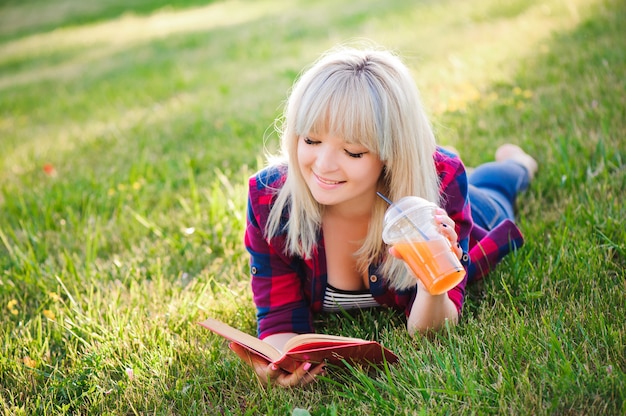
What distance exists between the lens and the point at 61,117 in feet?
20.5

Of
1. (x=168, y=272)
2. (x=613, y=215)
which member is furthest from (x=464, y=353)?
(x=168, y=272)

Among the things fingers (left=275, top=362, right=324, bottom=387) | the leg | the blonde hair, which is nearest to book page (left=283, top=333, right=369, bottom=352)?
fingers (left=275, top=362, right=324, bottom=387)

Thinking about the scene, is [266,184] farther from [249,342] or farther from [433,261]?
[433,261]

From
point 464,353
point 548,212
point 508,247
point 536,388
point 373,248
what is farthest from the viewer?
point 548,212

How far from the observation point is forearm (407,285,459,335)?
6.62 ft

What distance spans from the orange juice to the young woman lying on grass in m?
0.09

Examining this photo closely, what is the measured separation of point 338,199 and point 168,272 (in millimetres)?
1197

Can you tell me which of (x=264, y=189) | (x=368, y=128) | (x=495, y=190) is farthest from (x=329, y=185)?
(x=495, y=190)

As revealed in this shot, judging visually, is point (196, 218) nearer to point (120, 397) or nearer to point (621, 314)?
point (120, 397)

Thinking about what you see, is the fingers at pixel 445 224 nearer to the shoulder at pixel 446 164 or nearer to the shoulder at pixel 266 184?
the shoulder at pixel 446 164

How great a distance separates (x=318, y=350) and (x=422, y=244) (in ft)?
1.55

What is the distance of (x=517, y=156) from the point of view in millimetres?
3326

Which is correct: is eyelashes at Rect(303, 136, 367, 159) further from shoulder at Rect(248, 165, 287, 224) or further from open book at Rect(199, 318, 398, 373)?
open book at Rect(199, 318, 398, 373)

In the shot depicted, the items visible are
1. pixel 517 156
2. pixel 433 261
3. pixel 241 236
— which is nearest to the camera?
pixel 433 261
